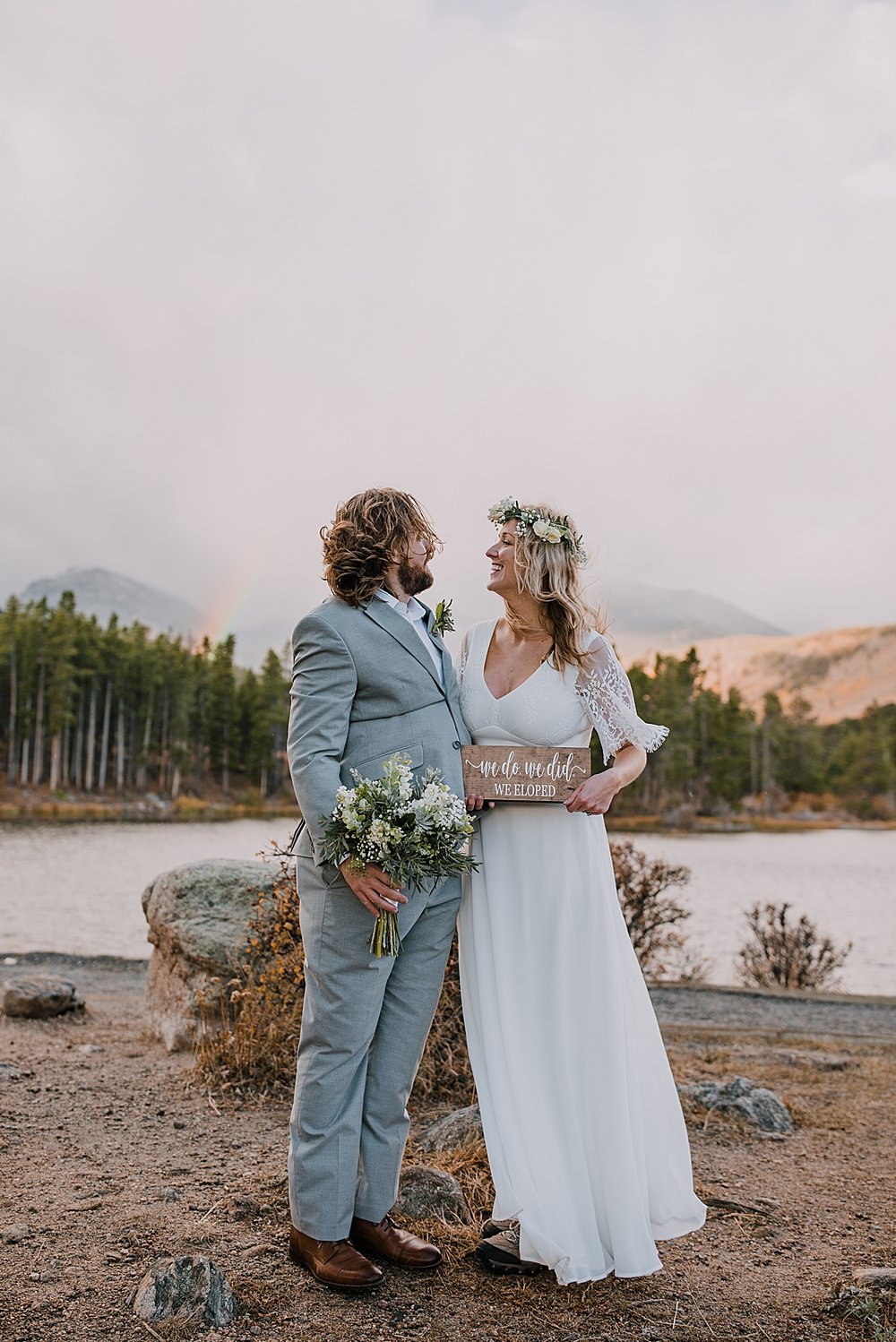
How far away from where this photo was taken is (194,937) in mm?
6000

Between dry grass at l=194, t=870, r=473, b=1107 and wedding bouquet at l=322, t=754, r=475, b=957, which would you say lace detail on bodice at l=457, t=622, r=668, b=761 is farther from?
dry grass at l=194, t=870, r=473, b=1107

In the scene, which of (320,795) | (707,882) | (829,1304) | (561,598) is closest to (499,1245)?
(829,1304)

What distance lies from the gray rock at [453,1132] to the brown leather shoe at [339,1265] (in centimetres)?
113

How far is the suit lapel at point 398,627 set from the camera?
3352mm

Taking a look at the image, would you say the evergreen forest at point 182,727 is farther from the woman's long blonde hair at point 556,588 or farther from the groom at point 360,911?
the groom at point 360,911

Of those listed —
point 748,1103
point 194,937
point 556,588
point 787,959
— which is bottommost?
point 787,959

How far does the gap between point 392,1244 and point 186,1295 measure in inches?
27.4

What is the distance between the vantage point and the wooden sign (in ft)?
11.1

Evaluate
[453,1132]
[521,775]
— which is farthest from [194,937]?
[521,775]

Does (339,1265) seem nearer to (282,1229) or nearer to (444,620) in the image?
(282,1229)

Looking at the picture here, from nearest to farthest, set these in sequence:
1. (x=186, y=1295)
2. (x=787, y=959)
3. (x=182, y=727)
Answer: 1. (x=186, y=1295)
2. (x=787, y=959)
3. (x=182, y=727)

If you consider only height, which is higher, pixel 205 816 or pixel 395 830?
pixel 395 830

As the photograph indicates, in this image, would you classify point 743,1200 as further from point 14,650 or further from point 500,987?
point 14,650

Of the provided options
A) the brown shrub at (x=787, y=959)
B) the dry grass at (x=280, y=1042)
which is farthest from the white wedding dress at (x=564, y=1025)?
the brown shrub at (x=787, y=959)
